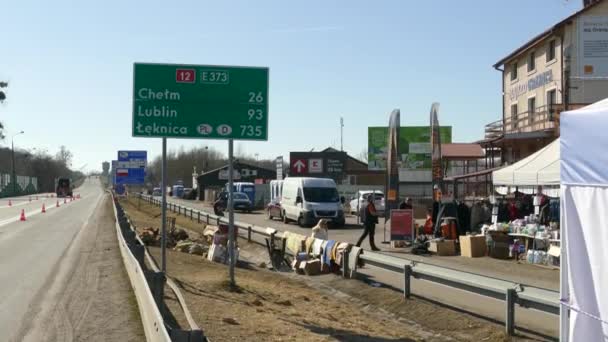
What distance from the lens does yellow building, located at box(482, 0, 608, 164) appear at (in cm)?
3675

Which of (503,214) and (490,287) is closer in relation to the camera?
(490,287)

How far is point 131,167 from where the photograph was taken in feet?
118

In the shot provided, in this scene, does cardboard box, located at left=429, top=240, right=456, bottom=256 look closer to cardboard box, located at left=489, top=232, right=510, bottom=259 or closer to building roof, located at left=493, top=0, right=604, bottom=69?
cardboard box, located at left=489, top=232, right=510, bottom=259

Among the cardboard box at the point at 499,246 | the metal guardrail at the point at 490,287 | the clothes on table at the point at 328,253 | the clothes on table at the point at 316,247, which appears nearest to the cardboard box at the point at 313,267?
the clothes on table at the point at 328,253

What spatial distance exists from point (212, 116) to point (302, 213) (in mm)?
22738

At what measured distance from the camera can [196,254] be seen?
20.3 m

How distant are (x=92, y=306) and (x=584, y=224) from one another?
25.9 ft

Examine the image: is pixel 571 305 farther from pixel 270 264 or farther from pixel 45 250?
pixel 45 250

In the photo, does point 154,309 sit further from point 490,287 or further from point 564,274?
point 490,287

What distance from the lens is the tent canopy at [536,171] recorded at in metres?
18.3

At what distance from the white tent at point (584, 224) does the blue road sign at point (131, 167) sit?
106 feet

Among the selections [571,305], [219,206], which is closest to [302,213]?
[219,206]

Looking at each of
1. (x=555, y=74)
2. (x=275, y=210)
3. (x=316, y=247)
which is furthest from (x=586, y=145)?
(x=275, y=210)

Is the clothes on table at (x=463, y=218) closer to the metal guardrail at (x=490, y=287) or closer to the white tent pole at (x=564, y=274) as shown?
the metal guardrail at (x=490, y=287)
